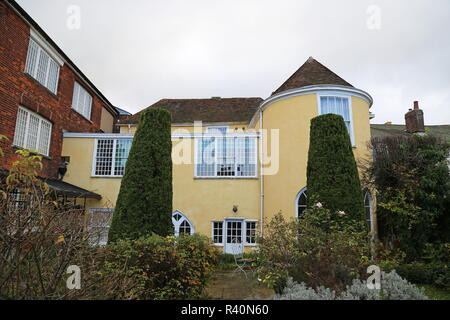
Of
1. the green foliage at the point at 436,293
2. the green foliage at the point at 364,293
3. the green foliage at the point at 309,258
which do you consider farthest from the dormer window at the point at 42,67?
the green foliage at the point at 436,293

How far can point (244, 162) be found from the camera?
13.1 m

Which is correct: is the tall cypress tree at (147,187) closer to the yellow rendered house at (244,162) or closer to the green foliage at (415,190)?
the yellow rendered house at (244,162)

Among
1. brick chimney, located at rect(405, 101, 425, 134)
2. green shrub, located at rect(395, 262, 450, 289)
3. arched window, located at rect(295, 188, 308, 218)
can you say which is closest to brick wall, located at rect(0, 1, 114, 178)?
arched window, located at rect(295, 188, 308, 218)

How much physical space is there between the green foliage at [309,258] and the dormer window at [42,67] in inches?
460

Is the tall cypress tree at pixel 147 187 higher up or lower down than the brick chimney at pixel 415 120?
lower down

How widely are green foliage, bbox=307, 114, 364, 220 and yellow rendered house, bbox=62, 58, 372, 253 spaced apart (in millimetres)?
1829

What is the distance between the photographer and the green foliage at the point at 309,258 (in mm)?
4324

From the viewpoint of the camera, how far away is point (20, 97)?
10445 mm

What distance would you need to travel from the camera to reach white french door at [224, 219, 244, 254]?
1247 cm

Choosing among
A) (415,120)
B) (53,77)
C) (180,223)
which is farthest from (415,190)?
(53,77)

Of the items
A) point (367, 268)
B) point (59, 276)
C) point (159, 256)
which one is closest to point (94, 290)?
point (59, 276)
